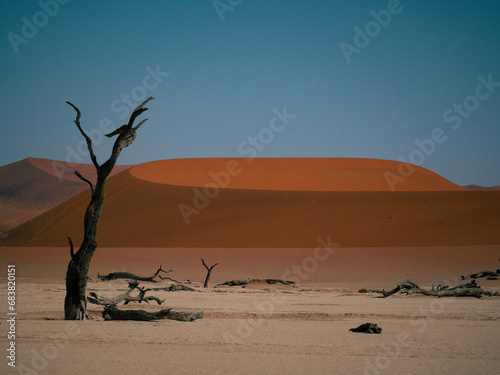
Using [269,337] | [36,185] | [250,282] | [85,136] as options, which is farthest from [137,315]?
[36,185]

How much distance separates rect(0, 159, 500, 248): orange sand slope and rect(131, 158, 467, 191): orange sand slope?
1012 cm

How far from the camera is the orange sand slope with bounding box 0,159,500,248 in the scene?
113ft

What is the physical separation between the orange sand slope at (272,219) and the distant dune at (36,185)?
55248 mm

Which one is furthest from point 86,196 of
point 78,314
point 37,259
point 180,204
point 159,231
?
point 78,314

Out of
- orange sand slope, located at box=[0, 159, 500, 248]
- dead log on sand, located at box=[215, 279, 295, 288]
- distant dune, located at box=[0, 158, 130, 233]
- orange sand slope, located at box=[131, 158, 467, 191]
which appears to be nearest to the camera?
dead log on sand, located at box=[215, 279, 295, 288]

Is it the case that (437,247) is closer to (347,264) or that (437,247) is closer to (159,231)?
(347,264)

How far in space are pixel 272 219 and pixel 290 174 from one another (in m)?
30.5

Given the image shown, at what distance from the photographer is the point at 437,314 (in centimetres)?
1020

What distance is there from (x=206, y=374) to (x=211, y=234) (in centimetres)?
Result: 3344

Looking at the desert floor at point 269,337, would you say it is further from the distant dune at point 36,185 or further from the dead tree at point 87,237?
the distant dune at point 36,185

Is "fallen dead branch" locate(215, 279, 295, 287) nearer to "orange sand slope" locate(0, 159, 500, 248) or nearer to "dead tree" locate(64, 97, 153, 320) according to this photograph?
"dead tree" locate(64, 97, 153, 320)

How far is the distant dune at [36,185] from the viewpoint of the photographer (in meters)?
106

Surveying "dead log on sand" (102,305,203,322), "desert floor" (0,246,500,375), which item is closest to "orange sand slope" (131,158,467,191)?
"desert floor" (0,246,500,375)

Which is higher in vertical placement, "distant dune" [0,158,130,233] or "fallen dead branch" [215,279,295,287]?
"distant dune" [0,158,130,233]
